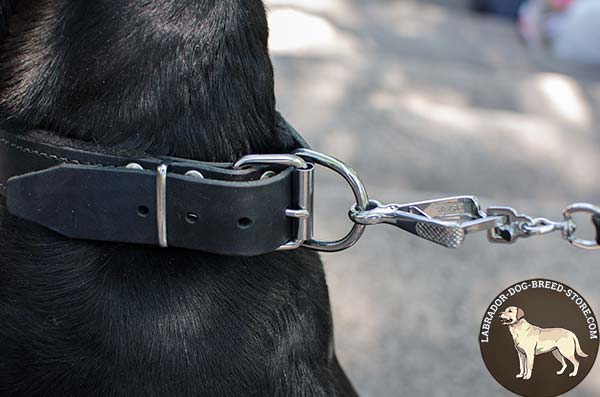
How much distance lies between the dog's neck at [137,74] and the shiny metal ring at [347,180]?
0.28 ft

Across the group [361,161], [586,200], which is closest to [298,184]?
[361,161]

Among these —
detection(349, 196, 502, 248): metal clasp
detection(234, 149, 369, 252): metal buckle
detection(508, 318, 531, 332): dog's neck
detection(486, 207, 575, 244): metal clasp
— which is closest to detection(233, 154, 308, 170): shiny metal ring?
detection(234, 149, 369, 252): metal buckle

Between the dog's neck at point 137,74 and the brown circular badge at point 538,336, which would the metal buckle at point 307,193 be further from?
the brown circular badge at point 538,336

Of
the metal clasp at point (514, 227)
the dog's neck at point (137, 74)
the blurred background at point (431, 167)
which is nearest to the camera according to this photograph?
the dog's neck at point (137, 74)

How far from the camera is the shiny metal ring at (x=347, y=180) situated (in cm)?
109

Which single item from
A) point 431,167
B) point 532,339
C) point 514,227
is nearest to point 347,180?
point 514,227

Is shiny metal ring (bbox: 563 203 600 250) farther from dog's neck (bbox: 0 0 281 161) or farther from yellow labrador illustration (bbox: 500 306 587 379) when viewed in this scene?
dog's neck (bbox: 0 0 281 161)

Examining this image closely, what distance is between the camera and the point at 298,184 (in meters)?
1.08

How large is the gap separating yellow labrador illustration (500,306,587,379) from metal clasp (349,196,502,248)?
0.47ft

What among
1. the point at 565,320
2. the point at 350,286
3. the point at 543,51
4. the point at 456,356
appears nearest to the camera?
the point at 565,320

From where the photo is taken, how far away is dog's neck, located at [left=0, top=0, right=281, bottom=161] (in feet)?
3.32

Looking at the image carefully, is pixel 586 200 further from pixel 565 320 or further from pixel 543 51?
pixel 543 51

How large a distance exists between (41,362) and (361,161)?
2.39 meters

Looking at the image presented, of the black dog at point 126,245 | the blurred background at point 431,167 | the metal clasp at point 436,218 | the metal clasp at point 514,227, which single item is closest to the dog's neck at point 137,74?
the black dog at point 126,245
